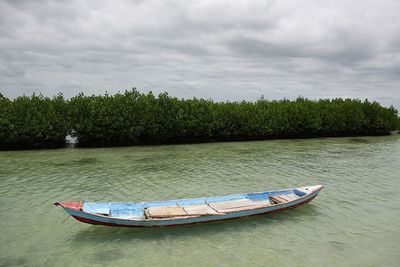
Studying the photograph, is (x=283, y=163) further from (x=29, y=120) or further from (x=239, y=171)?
(x=29, y=120)

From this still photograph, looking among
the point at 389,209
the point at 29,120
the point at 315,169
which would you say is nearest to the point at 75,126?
the point at 29,120

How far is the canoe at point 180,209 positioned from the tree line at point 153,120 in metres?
19.4

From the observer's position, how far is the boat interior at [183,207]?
1113 centimetres

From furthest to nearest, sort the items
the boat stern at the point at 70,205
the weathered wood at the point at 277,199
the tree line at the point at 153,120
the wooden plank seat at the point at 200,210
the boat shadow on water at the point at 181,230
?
the tree line at the point at 153,120
the weathered wood at the point at 277,199
the wooden plank seat at the point at 200,210
the boat shadow on water at the point at 181,230
the boat stern at the point at 70,205

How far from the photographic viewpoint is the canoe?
34.4ft

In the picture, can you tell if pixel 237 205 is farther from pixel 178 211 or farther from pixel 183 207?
pixel 178 211

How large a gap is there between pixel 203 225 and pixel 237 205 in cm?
149

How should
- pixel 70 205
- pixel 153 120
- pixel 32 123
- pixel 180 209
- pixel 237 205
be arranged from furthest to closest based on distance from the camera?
pixel 153 120, pixel 32 123, pixel 237 205, pixel 180 209, pixel 70 205

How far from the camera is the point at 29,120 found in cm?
2864

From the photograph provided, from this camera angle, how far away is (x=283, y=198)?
13500 millimetres

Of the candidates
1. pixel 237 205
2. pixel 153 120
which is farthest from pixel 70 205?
pixel 153 120

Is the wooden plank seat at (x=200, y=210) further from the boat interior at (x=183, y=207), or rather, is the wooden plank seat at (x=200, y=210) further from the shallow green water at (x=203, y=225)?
the shallow green water at (x=203, y=225)

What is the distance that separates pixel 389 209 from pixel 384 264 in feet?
16.9

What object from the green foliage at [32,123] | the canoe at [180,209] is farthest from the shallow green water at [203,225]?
the green foliage at [32,123]
